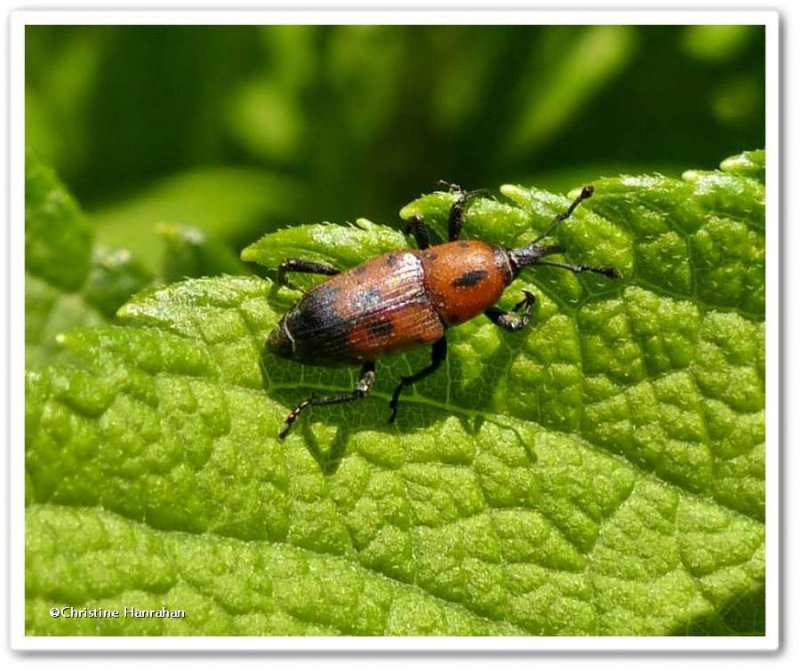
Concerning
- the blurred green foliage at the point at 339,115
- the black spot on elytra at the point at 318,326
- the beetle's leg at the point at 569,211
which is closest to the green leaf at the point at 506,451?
the beetle's leg at the point at 569,211

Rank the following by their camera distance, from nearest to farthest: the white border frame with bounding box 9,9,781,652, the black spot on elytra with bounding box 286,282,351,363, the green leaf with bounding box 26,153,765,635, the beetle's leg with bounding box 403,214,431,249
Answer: the white border frame with bounding box 9,9,781,652 → the green leaf with bounding box 26,153,765,635 → the black spot on elytra with bounding box 286,282,351,363 → the beetle's leg with bounding box 403,214,431,249

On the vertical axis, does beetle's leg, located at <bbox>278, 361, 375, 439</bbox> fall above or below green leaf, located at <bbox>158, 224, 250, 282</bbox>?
below

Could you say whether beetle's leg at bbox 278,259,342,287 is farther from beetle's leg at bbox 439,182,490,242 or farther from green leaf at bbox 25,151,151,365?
green leaf at bbox 25,151,151,365

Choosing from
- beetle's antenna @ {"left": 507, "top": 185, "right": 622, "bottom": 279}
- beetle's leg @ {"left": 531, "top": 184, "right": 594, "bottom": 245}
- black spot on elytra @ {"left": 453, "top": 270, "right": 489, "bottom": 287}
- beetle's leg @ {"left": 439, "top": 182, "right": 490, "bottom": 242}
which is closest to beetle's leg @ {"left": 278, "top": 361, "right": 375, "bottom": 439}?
black spot on elytra @ {"left": 453, "top": 270, "right": 489, "bottom": 287}

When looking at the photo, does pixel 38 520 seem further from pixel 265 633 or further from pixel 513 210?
pixel 513 210

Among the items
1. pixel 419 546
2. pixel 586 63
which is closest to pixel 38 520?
pixel 419 546

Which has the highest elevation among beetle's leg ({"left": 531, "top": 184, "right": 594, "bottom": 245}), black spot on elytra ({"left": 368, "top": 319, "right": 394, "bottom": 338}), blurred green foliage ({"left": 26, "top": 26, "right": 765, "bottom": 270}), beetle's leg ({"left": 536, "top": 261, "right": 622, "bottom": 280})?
blurred green foliage ({"left": 26, "top": 26, "right": 765, "bottom": 270})
